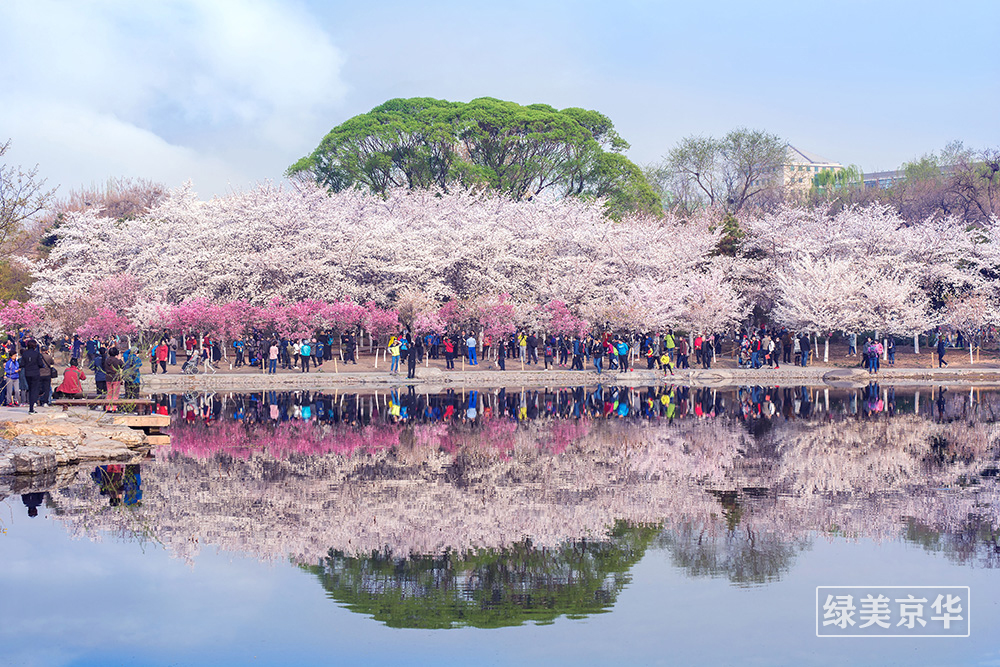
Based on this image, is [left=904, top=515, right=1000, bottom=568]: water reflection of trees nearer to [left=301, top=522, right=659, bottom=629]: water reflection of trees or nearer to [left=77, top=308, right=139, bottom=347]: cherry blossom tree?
[left=301, top=522, right=659, bottom=629]: water reflection of trees

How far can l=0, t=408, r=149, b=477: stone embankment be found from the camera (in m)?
18.4

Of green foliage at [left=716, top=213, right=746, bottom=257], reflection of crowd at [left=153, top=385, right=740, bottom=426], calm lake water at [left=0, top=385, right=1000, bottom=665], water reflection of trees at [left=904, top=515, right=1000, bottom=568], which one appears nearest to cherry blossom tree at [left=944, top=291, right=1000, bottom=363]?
green foliage at [left=716, top=213, right=746, bottom=257]

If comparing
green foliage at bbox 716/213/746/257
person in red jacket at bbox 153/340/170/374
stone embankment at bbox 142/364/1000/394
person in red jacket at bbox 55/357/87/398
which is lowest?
stone embankment at bbox 142/364/1000/394

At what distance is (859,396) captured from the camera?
1318 inches

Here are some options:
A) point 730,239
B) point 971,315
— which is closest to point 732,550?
point 971,315

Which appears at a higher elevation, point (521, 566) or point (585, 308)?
point (585, 308)

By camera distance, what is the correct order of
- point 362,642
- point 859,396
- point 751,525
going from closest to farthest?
point 362,642, point 751,525, point 859,396

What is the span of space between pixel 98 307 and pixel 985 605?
150ft

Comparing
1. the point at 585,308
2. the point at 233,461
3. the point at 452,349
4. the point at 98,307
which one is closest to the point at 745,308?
the point at 585,308

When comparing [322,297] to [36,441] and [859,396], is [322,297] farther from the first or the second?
[36,441]

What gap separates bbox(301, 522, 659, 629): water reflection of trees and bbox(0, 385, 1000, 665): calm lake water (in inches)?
1.4

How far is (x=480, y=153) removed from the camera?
222 ft

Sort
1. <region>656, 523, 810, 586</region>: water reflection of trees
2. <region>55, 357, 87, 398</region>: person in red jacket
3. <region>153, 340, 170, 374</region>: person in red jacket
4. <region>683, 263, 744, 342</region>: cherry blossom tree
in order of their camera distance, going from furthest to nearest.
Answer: <region>683, 263, 744, 342</region>: cherry blossom tree
<region>153, 340, 170, 374</region>: person in red jacket
<region>55, 357, 87, 398</region>: person in red jacket
<region>656, 523, 810, 586</region>: water reflection of trees

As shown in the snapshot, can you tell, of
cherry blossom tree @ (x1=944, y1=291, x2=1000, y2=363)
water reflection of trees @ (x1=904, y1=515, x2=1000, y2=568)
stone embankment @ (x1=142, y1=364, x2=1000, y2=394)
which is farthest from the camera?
cherry blossom tree @ (x1=944, y1=291, x2=1000, y2=363)
